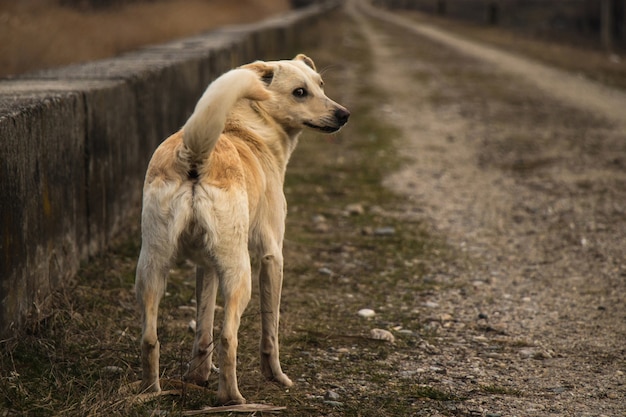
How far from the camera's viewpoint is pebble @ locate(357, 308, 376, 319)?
5402 millimetres

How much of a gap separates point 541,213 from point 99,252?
13.3 feet

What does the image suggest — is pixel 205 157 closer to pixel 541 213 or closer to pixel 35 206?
pixel 35 206

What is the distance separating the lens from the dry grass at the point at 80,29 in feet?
29.9

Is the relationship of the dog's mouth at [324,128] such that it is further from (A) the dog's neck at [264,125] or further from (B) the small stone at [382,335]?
(B) the small stone at [382,335]

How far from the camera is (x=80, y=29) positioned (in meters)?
11.5

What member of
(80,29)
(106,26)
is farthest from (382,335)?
(106,26)

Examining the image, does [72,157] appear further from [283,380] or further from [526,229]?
[526,229]

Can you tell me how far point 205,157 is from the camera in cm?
357

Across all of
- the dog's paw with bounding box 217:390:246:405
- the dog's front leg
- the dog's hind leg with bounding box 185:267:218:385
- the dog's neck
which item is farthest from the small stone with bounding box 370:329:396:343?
the dog's paw with bounding box 217:390:246:405

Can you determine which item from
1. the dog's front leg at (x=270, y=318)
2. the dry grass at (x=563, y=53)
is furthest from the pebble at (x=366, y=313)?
the dry grass at (x=563, y=53)

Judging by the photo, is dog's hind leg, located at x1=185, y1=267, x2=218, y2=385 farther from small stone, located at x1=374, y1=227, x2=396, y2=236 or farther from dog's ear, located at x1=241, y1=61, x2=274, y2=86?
small stone, located at x1=374, y1=227, x2=396, y2=236

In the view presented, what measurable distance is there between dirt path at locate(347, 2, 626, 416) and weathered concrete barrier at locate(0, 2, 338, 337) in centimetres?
210

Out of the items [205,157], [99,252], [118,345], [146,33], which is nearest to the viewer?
[205,157]

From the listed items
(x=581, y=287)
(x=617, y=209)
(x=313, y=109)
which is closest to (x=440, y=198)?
(x=617, y=209)
